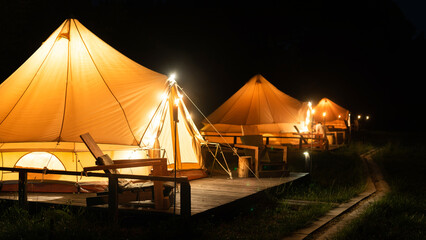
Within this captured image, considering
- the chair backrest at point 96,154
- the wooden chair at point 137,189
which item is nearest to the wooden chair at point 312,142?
the wooden chair at point 137,189

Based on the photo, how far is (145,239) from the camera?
535cm

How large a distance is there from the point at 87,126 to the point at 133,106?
99cm

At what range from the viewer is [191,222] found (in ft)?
19.5

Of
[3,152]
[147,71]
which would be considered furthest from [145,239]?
[147,71]

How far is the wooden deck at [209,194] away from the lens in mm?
6816

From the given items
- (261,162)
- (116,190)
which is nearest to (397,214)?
(261,162)

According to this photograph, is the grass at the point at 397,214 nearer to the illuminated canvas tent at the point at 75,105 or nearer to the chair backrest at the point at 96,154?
the chair backrest at the point at 96,154

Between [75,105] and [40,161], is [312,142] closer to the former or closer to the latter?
[75,105]

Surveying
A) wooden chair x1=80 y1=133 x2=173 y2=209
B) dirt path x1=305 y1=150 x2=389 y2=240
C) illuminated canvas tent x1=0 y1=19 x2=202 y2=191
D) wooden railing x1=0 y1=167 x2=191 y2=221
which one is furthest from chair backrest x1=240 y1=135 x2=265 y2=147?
wooden railing x1=0 y1=167 x2=191 y2=221

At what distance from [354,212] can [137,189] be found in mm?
3656

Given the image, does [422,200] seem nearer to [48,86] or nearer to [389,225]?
[389,225]

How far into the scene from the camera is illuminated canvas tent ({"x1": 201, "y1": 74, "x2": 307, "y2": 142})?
1717cm

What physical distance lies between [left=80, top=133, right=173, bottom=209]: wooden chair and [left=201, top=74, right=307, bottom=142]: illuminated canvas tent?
10428 mm

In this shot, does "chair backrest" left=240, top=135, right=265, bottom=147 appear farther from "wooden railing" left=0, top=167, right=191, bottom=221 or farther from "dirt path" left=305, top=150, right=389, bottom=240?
"wooden railing" left=0, top=167, right=191, bottom=221
